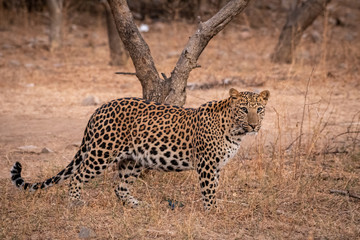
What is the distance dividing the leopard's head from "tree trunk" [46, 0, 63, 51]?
459 inches

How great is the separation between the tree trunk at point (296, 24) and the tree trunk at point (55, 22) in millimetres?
6388

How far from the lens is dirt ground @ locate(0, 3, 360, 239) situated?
18.6 feet

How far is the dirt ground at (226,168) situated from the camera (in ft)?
18.6

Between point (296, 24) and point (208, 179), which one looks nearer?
point (208, 179)

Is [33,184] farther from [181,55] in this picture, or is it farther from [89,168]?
[181,55]

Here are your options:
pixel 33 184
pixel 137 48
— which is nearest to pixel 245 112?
pixel 137 48

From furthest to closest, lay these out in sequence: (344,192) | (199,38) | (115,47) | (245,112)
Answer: (115,47) → (199,38) → (344,192) → (245,112)

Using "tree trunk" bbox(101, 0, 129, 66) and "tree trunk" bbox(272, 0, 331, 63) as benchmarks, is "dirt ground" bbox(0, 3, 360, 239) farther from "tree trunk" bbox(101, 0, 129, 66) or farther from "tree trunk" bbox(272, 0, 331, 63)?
"tree trunk" bbox(272, 0, 331, 63)

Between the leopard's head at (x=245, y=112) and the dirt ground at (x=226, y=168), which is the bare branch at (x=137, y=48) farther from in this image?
the leopard's head at (x=245, y=112)

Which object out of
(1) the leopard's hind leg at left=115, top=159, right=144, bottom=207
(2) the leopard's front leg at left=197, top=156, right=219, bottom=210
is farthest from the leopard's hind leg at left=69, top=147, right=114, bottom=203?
(2) the leopard's front leg at left=197, top=156, right=219, bottom=210

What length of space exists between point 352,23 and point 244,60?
7863mm

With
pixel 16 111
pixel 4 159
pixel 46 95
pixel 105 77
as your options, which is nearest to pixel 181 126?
pixel 4 159

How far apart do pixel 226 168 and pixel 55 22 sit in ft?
35.3

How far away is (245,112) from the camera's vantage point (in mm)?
5820
